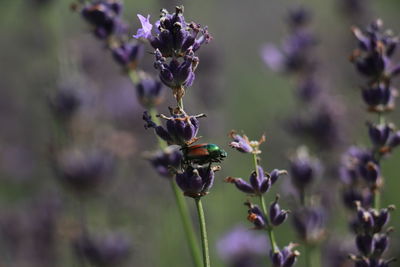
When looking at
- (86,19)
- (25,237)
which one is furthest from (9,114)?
(86,19)

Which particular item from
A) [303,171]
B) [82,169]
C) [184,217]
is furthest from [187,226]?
[82,169]

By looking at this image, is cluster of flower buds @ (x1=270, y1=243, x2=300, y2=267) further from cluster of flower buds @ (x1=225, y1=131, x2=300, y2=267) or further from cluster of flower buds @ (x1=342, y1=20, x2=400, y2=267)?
cluster of flower buds @ (x1=342, y1=20, x2=400, y2=267)

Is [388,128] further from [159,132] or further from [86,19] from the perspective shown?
[86,19]

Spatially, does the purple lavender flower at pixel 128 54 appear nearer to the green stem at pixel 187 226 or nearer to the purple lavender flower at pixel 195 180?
the green stem at pixel 187 226

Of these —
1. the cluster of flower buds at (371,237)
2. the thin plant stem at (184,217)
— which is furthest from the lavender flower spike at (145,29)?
the cluster of flower buds at (371,237)

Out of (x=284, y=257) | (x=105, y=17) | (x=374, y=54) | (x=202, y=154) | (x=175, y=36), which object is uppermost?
(x=105, y=17)

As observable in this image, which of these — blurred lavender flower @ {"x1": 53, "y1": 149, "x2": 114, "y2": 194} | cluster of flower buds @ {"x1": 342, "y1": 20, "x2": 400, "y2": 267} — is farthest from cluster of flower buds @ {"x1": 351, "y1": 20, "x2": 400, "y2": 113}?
blurred lavender flower @ {"x1": 53, "y1": 149, "x2": 114, "y2": 194}

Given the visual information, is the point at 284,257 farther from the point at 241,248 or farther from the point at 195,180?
the point at 241,248
